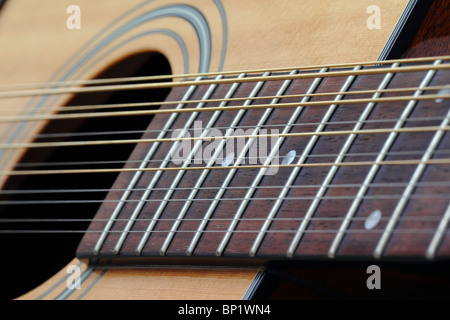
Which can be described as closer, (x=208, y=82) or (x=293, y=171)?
(x=293, y=171)

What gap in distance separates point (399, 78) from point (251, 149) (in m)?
0.20

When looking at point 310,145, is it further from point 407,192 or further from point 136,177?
point 136,177

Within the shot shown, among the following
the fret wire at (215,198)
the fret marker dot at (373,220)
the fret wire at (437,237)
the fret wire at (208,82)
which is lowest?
the fret wire at (437,237)

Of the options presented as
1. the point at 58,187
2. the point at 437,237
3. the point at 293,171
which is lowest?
the point at 437,237

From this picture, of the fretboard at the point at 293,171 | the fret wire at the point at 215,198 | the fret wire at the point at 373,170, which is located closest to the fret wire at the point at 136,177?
the fretboard at the point at 293,171

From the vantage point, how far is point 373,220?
630mm

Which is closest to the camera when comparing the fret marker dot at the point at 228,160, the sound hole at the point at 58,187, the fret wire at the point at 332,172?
the fret wire at the point at 332,172

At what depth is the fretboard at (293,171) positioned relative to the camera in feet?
2.05

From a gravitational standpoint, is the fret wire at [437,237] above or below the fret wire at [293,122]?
below

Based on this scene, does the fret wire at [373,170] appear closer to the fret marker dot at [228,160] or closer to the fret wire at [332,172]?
the fret wire at [332,172]

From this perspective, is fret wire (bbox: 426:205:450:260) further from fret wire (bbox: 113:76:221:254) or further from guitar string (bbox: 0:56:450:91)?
fret wire (bbox: 113:76:221:254)

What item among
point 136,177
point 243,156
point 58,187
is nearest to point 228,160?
point 243,156

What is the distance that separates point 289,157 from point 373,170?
118 mm

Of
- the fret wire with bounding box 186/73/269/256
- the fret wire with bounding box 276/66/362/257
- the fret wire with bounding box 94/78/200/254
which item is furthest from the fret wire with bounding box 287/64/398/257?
the fret wire with bounding box 94/78/200/254
